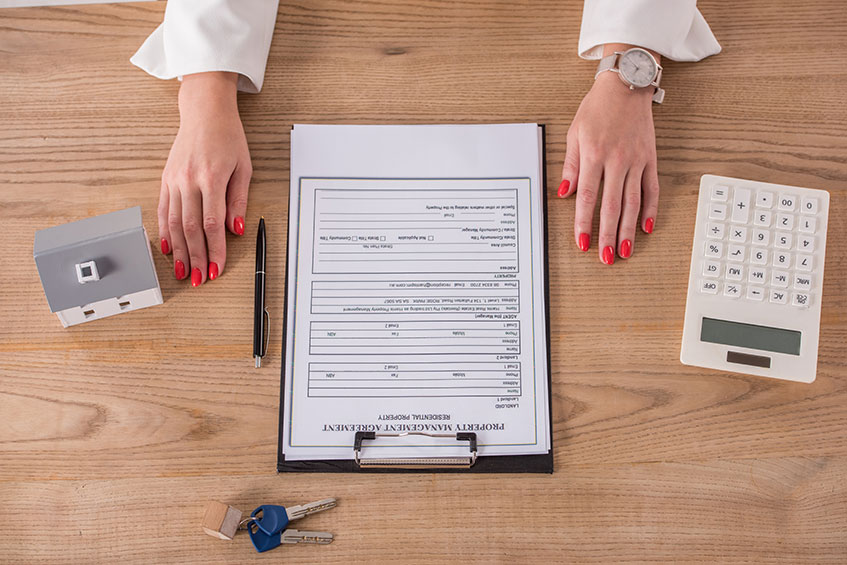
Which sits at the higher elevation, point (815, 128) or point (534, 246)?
point (815, 128)

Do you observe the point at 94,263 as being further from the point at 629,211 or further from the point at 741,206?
the point at 741,206

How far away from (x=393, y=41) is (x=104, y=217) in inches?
17.8

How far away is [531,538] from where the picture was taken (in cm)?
66

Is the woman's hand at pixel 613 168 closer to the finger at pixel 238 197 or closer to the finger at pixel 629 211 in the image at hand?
the finger at pixel 629 211

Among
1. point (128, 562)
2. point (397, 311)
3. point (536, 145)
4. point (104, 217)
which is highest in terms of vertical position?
point (536, 145)

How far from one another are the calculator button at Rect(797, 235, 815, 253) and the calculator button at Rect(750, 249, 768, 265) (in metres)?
0.04

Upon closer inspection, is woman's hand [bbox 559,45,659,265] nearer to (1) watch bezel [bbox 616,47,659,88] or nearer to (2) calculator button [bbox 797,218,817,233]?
(1) watch bezel [bbox 616,47,659,88]

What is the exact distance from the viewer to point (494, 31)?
2.77ft

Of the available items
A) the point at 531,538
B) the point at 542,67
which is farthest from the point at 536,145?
the point at 531,538

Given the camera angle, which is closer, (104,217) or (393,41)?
(104,217)

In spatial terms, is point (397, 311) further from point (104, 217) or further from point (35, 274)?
point (35, 274)

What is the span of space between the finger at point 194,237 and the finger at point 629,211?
0.53 m

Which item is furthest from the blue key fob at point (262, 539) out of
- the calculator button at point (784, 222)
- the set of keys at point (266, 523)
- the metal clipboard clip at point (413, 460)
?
the calculator button at point (784, 222)

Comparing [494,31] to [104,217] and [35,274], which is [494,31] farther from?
[35,274]
